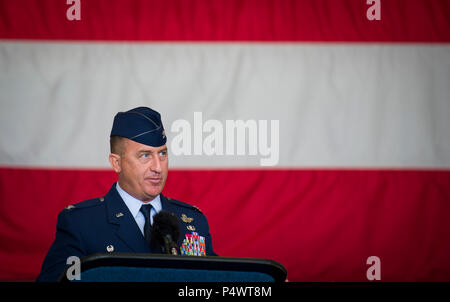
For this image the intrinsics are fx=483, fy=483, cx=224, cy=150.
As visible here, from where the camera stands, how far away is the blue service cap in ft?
4.31

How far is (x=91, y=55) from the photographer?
6.90 feet

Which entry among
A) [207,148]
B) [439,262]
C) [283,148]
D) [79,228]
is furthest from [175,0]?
[439,262]

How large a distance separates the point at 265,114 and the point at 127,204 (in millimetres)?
910

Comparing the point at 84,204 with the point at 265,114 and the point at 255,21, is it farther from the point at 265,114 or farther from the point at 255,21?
the point at 255,21

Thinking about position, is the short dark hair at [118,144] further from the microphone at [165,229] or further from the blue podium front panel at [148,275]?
the blue podium front panel at [148,275]

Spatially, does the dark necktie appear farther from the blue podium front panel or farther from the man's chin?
the blue podium front panel

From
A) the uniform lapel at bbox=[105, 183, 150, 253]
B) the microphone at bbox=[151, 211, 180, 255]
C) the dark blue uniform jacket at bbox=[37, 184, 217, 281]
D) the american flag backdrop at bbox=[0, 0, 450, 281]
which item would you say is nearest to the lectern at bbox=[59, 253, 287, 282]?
the microphone at bbox=[151, 211, 180, 255]

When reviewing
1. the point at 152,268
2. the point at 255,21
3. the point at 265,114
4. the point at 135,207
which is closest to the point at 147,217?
the point at 135,207

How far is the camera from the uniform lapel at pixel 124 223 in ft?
4.17

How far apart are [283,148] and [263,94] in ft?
0.82

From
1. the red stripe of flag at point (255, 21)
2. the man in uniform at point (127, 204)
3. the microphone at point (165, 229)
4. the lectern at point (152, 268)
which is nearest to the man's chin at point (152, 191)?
the man in uniform at point (127, 204)

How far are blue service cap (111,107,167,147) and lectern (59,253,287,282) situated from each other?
65 centimetres
